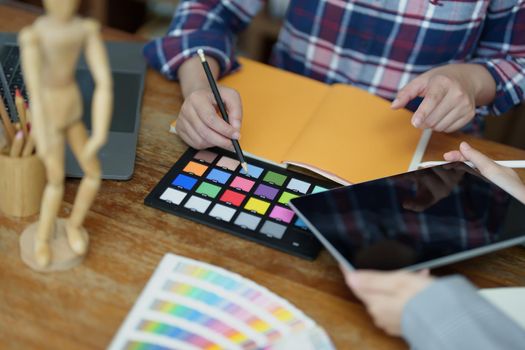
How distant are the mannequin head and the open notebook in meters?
0.39

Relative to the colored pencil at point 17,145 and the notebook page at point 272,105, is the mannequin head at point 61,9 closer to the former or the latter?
the colored pencil at point 17,145

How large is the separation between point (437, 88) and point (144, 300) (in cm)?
54

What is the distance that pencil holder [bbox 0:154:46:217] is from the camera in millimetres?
642

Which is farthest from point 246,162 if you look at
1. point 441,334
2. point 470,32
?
point 470,32

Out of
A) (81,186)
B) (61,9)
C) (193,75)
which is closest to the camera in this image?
(61,9)

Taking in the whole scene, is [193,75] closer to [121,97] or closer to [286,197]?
[121,97]

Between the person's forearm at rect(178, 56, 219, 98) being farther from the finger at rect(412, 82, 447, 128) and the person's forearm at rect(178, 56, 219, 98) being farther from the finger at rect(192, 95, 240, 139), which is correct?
the finger at rect(412, 82, 447, 128)

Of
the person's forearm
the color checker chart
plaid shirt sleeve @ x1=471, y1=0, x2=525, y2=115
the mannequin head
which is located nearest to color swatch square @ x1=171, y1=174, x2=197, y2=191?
the color checker chart

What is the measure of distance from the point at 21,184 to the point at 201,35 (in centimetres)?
46

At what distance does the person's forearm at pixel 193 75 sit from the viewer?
933 mm

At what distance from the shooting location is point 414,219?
683mm

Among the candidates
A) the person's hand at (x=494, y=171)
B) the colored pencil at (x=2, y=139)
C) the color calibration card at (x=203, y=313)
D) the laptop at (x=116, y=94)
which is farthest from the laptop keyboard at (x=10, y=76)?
the person's hand at (x=494, y=171)

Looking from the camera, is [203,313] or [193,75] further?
[193,75]

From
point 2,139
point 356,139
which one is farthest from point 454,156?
point 2,139
